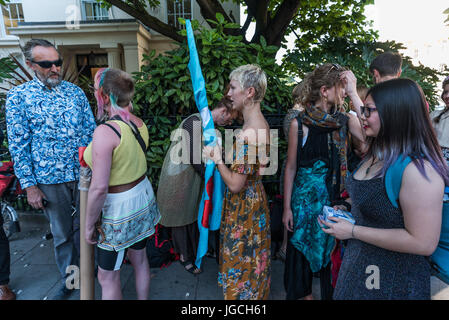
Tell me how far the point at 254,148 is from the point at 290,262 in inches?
45.1

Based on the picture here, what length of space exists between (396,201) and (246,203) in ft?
3.46

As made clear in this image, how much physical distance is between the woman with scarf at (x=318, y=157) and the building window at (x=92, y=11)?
43.4ft

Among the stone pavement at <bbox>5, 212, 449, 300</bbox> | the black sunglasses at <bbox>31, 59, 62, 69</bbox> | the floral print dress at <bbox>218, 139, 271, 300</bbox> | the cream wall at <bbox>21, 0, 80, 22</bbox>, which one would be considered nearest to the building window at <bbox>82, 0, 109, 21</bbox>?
the cream wall at <bbox>21, 0, 80, 22</bbox>

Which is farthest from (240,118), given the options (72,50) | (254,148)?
(72,50)

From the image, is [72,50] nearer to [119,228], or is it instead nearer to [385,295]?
[119,228]

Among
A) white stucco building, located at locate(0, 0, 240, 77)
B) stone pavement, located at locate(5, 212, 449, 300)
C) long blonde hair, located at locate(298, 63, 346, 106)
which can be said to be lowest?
stone pavement, located at locate(5, 212, 449, 300)

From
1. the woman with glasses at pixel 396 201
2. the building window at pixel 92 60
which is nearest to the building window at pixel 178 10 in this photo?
the building window at pixel 92 60

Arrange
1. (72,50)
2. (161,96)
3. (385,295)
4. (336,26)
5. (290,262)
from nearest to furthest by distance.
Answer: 1. (385,295)
2. (290,262)
3. (161,96)
4. (336,26)
5. (72,50)

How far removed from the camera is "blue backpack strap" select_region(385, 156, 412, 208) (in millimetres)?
1116

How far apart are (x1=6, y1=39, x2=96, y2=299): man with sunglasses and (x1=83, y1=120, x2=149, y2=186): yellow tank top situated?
3.11ft

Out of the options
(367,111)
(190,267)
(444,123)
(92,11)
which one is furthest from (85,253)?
(92,11)

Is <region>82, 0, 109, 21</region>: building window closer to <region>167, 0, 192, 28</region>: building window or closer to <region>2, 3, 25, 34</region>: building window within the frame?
<region>167, 0, 192, 28</region>: building window

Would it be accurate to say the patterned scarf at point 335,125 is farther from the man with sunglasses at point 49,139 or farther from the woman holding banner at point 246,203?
the man with sunglasses at point 49,139

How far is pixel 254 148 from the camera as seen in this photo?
182 cm
